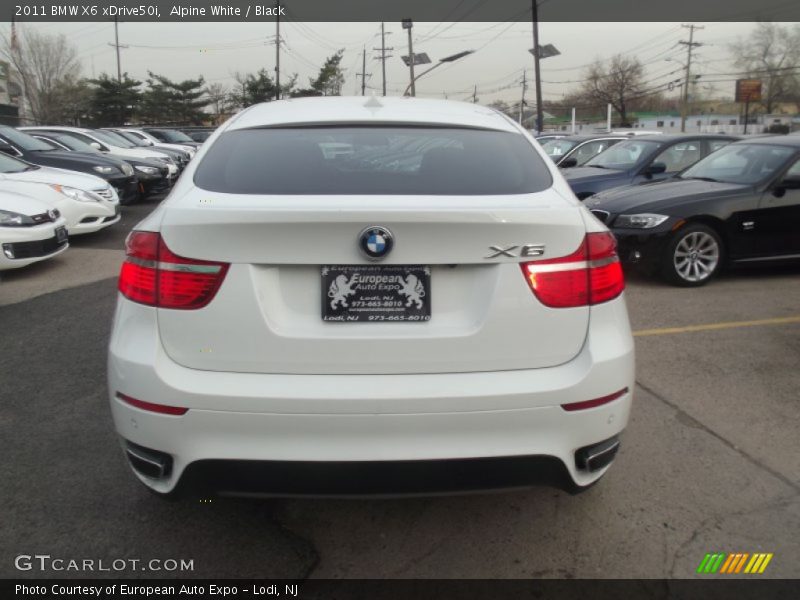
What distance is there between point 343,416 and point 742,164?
6.96m

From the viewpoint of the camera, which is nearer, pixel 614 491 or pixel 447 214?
pixel 447 214

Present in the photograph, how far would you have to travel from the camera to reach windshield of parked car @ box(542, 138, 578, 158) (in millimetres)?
14875

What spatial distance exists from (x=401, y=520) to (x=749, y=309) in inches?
180

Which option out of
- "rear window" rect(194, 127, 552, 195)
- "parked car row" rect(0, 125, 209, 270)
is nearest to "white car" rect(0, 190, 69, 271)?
"parked car row" rect(0, 125, 209, 270)

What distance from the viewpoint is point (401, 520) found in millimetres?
2777

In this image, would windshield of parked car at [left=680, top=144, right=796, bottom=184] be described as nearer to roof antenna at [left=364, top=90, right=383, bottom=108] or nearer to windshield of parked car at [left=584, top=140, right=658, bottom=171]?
windshield of parked car at [left=584, top=140, right=658, bottom=171]

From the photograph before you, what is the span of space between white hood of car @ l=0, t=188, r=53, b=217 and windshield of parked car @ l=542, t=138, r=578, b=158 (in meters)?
10.7

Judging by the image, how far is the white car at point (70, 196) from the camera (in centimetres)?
848

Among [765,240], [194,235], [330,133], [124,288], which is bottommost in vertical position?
[765,240]

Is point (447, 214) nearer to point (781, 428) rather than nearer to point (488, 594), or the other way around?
point (488, 594)

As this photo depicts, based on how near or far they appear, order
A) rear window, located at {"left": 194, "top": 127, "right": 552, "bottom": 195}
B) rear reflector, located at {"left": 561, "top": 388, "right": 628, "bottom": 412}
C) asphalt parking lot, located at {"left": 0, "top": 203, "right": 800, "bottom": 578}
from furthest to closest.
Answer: asphalt parking lot, located at {"left": 0, "top": 203, "right": 800, "bottom": 578} → rear window, located at {"left": 194, "top": 127, "right": 552, "bottom": 195} → rear reflector, located at {"left": 561, "top": 388, "right": 628, "bottom": 412}

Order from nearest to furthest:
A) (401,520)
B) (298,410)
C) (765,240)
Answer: (298,410) → (401,520) → (765,240)

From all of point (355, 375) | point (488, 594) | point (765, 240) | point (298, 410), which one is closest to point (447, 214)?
point (355, 375)

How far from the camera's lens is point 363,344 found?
2127 millimetres
